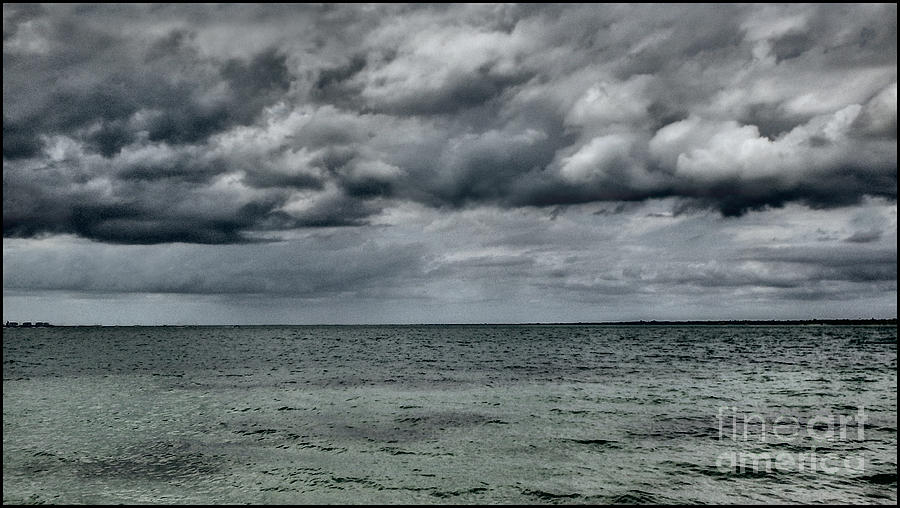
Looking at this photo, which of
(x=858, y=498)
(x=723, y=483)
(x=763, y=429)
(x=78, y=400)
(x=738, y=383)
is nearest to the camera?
(x=858, y=498)

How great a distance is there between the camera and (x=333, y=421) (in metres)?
27.5

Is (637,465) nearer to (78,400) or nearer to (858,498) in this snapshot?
(858,498)

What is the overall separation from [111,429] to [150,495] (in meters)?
11.9

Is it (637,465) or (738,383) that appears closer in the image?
(637,465)

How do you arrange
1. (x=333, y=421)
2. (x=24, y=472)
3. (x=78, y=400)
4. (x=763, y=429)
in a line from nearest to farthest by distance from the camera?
(x=24, y=472), (x=763, y=429), (x=333, y=421), (x=78, y=400)

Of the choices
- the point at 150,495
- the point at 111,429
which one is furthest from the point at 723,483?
the point at 111,429

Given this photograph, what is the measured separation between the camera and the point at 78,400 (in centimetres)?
3528

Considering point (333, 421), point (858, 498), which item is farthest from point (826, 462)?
point (333, 421)

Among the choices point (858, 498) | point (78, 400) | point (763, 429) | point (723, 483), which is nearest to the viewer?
point (858, 498)

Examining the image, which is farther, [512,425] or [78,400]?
[78,400]

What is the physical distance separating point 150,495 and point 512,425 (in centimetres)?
1586

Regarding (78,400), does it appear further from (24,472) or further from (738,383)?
(738,383)

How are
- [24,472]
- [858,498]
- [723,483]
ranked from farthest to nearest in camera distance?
[24,472] → [723,483] → [858,498]

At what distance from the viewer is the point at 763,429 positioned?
83.9 feet
